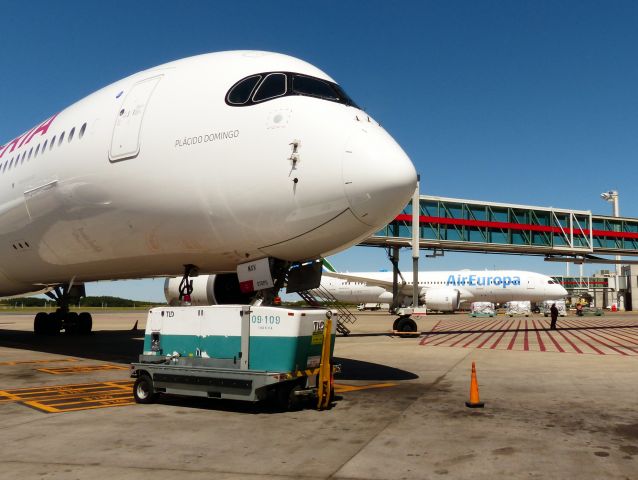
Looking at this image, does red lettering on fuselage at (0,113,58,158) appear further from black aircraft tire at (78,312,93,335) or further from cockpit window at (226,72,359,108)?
black aircraft tire at (78,312,93,335)

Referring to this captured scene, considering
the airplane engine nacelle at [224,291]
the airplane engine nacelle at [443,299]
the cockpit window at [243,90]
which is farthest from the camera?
the airplane engine nacelle at [443,299]

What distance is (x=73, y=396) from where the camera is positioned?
397 inches

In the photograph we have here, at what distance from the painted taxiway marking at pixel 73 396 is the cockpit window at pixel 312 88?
20.1ft

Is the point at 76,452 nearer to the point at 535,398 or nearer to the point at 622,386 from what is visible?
the point at 535,398

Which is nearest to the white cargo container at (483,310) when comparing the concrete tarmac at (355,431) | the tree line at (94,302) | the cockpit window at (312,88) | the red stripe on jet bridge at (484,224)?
the red stripe on jet bridge at (484,224)

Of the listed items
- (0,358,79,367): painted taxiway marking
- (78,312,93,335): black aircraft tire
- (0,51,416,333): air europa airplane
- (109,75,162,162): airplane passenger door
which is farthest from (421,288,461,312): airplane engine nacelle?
(109,75,162,162): airplane passenger door

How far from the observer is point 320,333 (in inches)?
374

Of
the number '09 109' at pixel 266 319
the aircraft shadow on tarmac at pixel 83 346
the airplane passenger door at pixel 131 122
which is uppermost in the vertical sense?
the airplane passenger door at pixel 131 122

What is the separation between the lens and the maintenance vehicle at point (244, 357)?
28.7 ft

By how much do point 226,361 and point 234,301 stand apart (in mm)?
4148

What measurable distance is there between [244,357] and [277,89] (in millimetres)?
4618

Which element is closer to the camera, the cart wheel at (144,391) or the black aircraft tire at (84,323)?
the cart wheel at (144,391)

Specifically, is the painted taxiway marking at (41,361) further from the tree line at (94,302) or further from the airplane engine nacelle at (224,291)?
the tree line at (94,302)

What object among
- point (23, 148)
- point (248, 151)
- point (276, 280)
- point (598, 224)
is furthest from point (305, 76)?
point (598, 224)
